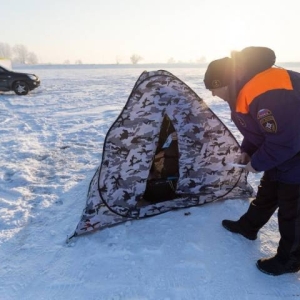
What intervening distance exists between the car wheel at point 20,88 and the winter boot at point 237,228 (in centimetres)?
1181

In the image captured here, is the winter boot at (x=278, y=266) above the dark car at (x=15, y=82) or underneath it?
underneath

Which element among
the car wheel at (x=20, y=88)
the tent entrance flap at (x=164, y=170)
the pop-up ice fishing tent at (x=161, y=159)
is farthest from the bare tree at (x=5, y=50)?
the pop-up ice fishing tent at (x=161, y=159)

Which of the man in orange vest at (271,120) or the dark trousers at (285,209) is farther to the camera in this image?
the dark trousers at (285,209)

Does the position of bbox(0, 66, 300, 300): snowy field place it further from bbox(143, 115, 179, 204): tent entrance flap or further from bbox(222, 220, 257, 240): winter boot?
bbox(143, 115, 179, 204): tent entrance flap

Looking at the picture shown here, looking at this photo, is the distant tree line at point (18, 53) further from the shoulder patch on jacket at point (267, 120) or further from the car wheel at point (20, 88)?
the shoulder patch on jacket at point (267, 120)

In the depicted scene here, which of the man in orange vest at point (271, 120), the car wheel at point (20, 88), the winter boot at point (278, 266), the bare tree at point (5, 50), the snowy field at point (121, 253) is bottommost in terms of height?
the snowy field at point (121, 253)

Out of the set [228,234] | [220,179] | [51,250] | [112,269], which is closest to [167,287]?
[112,269]

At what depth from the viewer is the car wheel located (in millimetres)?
12414

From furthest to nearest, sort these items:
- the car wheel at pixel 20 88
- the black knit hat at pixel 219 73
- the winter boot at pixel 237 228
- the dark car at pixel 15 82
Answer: the car wheel at pixel 20 88, the dark car at pixel 15 82, the winter boot at pixel 237 228, the black knit hat at pixel 219 73

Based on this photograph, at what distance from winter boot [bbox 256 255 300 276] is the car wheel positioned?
489 inches

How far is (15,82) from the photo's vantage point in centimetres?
1238

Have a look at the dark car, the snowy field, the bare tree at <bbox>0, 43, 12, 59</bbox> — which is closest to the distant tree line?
the bare tree at <bbox>0, 43, 12, 59</bbox>

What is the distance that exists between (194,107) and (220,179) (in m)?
0.84

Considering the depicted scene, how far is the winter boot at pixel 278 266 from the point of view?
7.35ft
